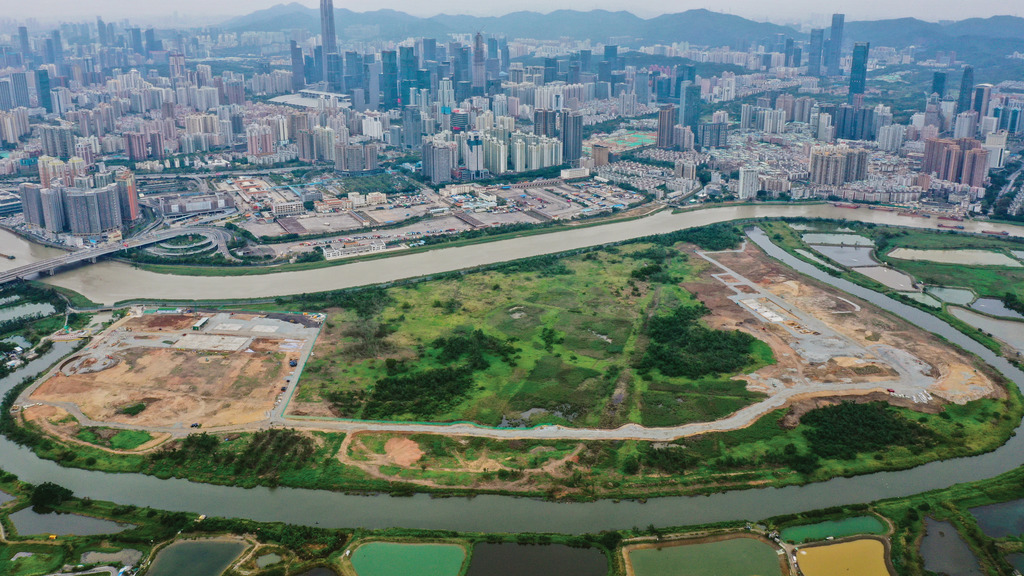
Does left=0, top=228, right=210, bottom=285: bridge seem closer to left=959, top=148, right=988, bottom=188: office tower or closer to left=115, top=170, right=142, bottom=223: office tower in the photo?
left=115, top=170, right=142, bottom=223: office tower

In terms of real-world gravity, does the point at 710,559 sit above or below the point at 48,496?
below

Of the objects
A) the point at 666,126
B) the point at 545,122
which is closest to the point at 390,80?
the point at 545,122

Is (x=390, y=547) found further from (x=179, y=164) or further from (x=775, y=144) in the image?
(x=775, y=144)

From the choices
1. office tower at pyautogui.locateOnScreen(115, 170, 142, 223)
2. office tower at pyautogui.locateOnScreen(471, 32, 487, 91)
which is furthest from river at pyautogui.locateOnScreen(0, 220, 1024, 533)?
office tower at pyautogui.locateOnScreen(471, 32, 487, 91)

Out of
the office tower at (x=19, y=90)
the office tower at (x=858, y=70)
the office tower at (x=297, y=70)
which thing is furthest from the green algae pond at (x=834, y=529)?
the office tower at (x=297, y=70)

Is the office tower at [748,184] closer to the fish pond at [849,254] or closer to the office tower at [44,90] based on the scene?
the fish pond at [849,254]

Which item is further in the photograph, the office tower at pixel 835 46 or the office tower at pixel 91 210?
the office tower at pixel 835 46

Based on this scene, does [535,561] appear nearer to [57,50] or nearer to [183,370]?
[183,370]
